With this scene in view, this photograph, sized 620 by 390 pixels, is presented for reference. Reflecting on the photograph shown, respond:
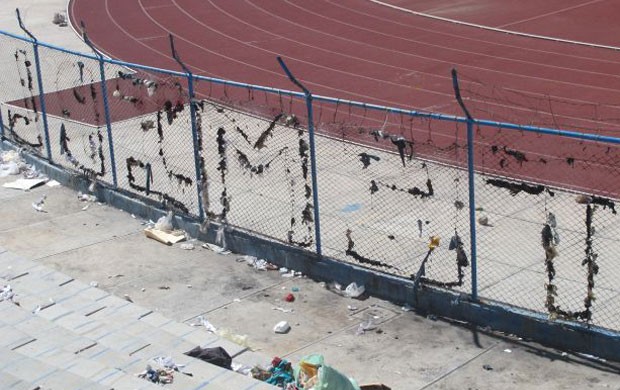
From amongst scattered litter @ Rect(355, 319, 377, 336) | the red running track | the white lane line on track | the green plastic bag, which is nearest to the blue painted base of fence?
scattered litter @ Rect(355, 319, 377, 336)

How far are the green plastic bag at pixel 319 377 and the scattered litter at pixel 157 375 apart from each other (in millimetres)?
1081

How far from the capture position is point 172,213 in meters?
13.1

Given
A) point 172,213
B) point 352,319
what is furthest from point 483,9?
point 352,319

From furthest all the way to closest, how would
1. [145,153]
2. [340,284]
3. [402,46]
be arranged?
[402,46] → [145,153] → [340,284]

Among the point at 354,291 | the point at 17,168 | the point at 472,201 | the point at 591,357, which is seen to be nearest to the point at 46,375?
the point at 354,291

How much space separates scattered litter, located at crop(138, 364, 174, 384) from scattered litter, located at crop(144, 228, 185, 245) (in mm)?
4488

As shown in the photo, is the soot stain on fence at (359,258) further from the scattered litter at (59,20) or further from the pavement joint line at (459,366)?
the scattered litter at (59,20)

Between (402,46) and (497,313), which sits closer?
(497,313)

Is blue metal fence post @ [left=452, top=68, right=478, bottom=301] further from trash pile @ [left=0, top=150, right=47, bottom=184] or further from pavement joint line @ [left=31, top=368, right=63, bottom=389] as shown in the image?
trash pile @ [left=0, top=150, right=47, bottom=184]

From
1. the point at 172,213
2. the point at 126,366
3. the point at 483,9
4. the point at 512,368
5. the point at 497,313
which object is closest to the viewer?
the point at 126,366

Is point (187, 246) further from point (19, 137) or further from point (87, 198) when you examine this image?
point (19, 137)

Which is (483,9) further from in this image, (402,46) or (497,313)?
(497,313)

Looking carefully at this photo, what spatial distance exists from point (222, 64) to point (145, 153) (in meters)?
7.12

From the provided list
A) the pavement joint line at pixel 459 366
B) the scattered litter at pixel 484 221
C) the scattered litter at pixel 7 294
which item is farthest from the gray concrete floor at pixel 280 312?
the scattered litter at pixel 484 221
